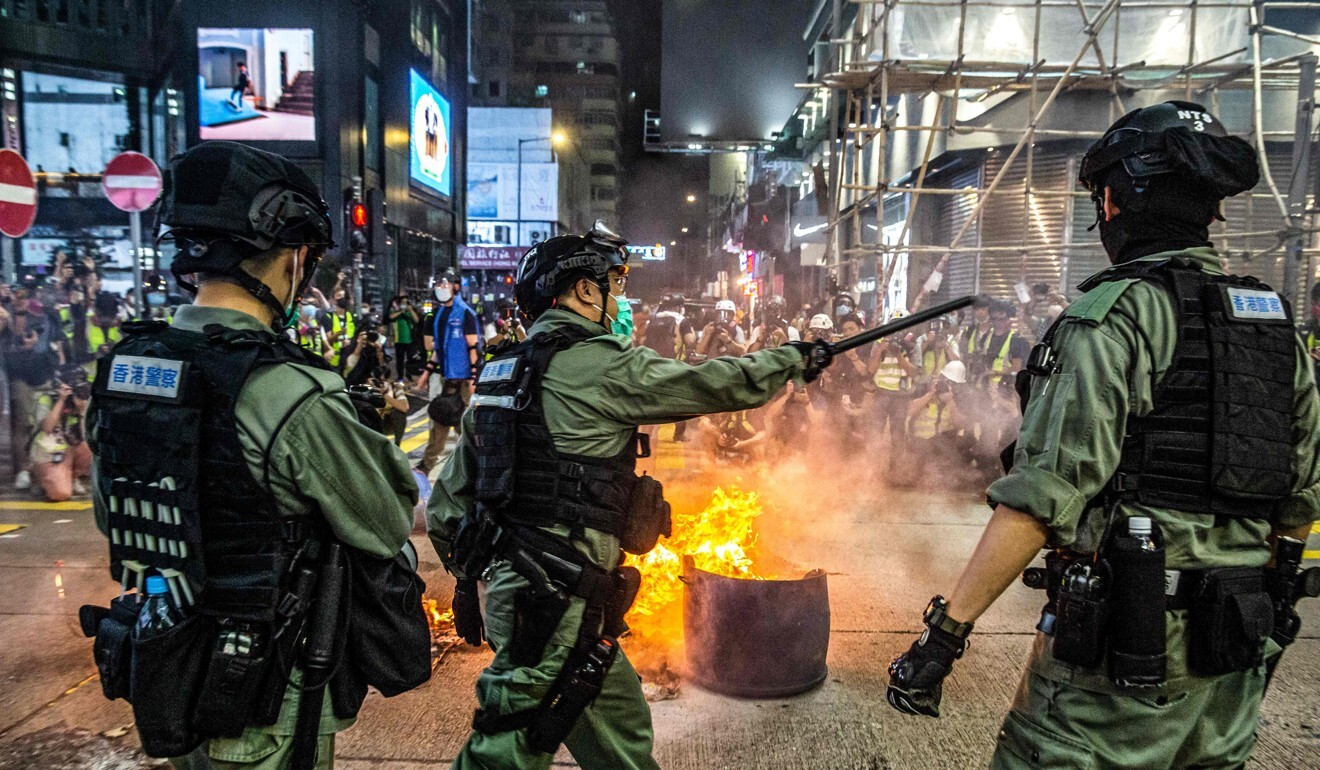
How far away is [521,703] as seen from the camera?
2.31 metres

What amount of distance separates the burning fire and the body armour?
5.12 ft

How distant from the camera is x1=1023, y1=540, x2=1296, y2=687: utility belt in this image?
1.70 meters

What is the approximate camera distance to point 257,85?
2194cm

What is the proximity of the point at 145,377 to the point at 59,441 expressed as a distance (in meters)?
→ 7.54

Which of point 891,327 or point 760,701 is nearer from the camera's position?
point 891,327

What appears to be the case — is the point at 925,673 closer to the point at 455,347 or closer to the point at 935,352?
the point at 455,347

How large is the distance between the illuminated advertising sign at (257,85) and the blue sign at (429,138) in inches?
203

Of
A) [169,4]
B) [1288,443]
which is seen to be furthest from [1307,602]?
[169,4]

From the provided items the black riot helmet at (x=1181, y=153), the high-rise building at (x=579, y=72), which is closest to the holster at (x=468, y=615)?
the black riot helmet at (x=1181, y=153)

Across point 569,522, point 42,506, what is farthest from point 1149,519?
point 42,506

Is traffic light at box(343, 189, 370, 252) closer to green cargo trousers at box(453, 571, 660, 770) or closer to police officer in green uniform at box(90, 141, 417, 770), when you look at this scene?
green cargo trousers at box(453, 571, 660, 770)

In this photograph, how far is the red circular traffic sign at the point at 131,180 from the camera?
7129mm

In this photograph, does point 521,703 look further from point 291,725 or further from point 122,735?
point 122,735

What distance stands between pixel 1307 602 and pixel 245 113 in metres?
24.4
